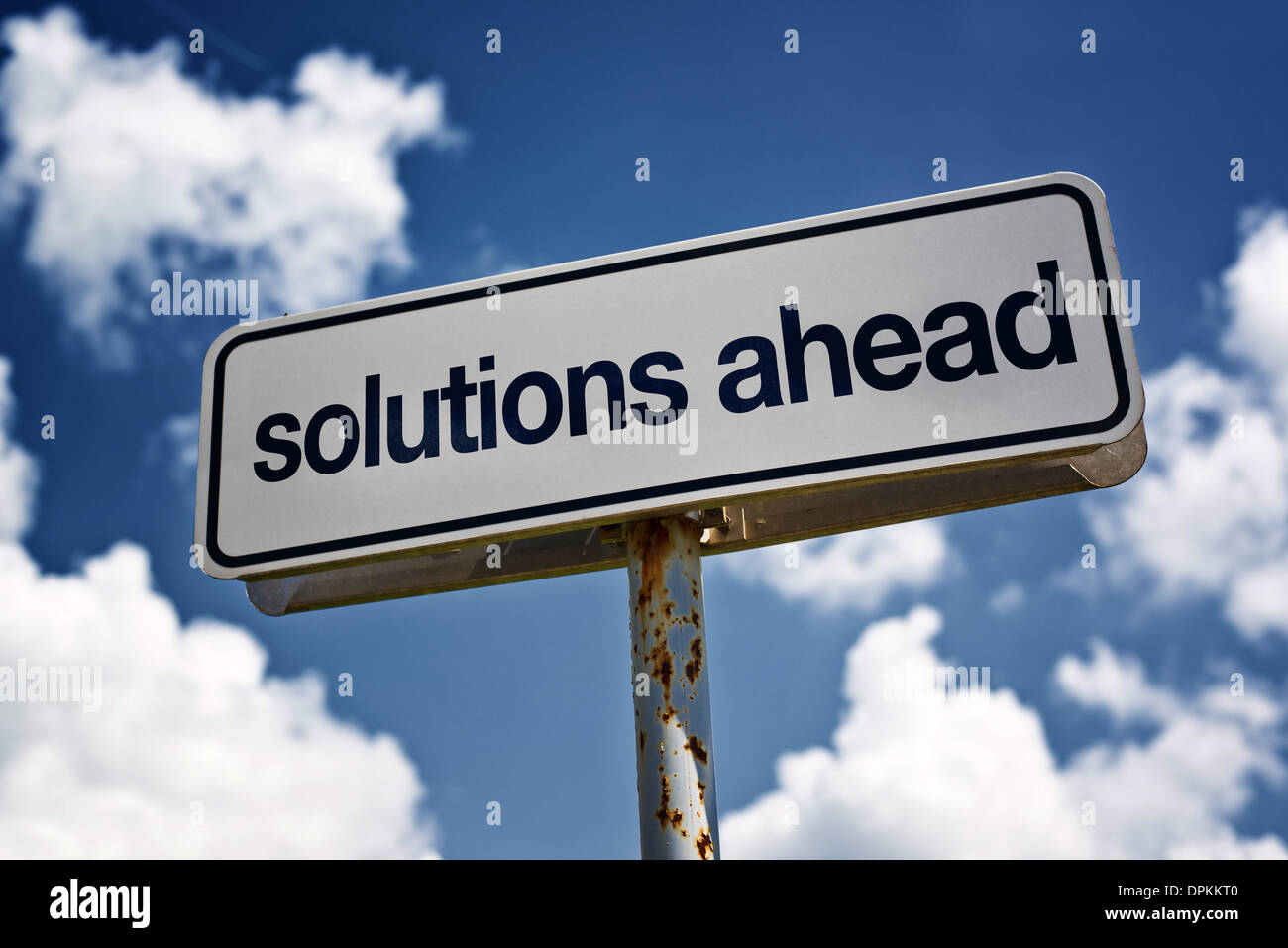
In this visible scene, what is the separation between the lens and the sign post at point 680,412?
1341mm

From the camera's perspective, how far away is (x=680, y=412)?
1408 millimetres

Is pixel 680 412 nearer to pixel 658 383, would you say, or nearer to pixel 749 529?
pixel 658 383

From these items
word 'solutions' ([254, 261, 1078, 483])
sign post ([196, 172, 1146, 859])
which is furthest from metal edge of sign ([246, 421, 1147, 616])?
word 'solutions' ([254, 261, 1078, 483])

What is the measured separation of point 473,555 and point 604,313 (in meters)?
0.44

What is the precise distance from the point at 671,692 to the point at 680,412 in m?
0.39

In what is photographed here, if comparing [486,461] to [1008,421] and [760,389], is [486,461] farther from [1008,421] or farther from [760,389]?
[1008,421]

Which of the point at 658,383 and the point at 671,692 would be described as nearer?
the point at 671,692

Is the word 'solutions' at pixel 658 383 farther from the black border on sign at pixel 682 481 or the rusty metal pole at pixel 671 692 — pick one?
the rusty metal pole at pixel 671 692

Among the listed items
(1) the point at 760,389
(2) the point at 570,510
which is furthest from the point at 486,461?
(1) the point at 760,389

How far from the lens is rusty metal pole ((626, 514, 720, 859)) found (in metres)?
1.25

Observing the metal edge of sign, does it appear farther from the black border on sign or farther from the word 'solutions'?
the word 'solutions'

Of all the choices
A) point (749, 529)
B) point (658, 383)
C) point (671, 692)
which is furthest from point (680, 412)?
point (671, 692)

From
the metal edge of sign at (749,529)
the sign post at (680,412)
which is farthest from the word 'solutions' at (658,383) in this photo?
the metal edge of sign at (749,529)
